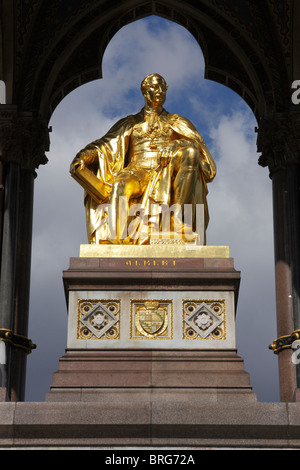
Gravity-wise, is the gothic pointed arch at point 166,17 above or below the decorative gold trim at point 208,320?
above

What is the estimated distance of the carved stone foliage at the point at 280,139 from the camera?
54.2 feet

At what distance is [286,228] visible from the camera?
16297mm

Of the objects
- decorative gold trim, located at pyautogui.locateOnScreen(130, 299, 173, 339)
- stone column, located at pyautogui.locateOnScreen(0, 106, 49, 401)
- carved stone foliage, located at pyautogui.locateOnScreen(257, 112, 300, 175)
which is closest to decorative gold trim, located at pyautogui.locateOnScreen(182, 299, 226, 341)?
decorative gold trim, located at pyautogui.locateOnScreen(130, 299, 173, 339)

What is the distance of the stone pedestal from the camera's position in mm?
12805

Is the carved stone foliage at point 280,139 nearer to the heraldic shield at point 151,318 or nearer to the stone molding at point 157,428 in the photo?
the heraldic shield at point 151,318

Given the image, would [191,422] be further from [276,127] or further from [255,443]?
[276,127]

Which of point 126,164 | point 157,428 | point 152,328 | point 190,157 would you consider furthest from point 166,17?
point 157,428

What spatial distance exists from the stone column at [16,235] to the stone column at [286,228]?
11.0 feet

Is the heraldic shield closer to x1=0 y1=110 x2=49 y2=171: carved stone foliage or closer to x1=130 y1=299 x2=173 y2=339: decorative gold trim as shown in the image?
x1=130 y1=299 x2=173 y2=339: decorative gold trim

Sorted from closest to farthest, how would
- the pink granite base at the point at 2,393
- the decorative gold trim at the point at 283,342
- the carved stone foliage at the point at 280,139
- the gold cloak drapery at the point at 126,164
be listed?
the pink granite base at the point at 2,393
the gold cloak drapery at the point at 126,164
the decorative gold trim at the point at 283,342
the carved stone foliage at the point at 280,139

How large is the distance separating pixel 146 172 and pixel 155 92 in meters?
1.20

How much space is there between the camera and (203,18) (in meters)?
17.8

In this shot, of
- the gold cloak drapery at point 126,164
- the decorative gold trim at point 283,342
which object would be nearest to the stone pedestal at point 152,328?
the gold cloak drapery at point 126,164

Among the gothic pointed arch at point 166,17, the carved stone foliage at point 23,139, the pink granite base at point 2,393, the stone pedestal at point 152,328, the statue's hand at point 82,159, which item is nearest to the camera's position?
the stone pedestal at point 152,328
